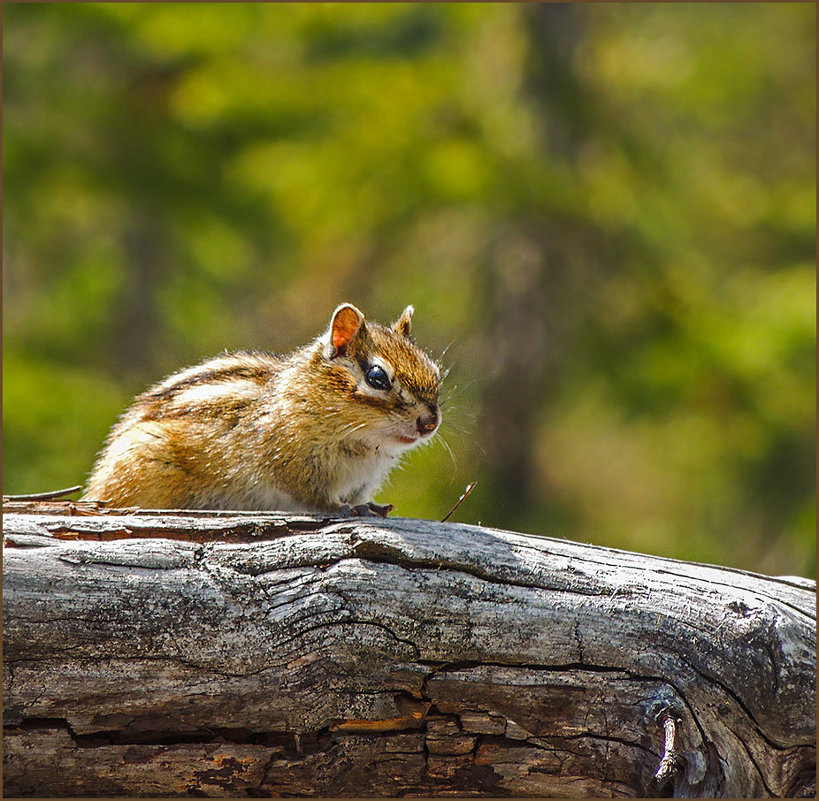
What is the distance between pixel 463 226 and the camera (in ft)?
44.1

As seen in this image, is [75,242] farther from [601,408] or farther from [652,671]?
[652,671]

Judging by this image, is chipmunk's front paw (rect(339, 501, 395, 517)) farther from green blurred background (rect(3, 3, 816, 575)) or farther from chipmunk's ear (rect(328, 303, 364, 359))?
green blurred background (rect(3, 3, 816, 575))

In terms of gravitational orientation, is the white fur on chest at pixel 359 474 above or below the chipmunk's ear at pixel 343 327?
below

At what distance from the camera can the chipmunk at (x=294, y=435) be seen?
3.96 m

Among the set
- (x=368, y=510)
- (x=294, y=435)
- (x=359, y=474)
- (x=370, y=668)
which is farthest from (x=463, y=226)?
(x=370, y=668)

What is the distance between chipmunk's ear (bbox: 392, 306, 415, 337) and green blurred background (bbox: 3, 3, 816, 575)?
5429mm

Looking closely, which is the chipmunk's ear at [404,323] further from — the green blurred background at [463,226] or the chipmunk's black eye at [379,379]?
the green blurred background at [463,226]

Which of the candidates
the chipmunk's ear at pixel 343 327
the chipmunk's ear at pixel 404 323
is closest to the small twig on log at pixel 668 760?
the chipmunk's ear at pixel 343 327

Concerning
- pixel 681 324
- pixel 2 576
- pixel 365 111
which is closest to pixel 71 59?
pixel 365 111

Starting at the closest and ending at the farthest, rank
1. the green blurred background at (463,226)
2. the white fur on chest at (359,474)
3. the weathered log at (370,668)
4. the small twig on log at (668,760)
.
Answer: the weathered log at (370,668), the small twig on log at (668,760), the white fur on chest at (359,474), the green blurred background at (463,226)

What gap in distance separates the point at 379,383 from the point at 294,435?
0.40 meters

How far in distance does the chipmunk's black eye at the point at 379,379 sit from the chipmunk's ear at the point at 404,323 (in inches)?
22.0

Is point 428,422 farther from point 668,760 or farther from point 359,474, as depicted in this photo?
point 668,760

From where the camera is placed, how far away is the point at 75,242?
14609 mm
